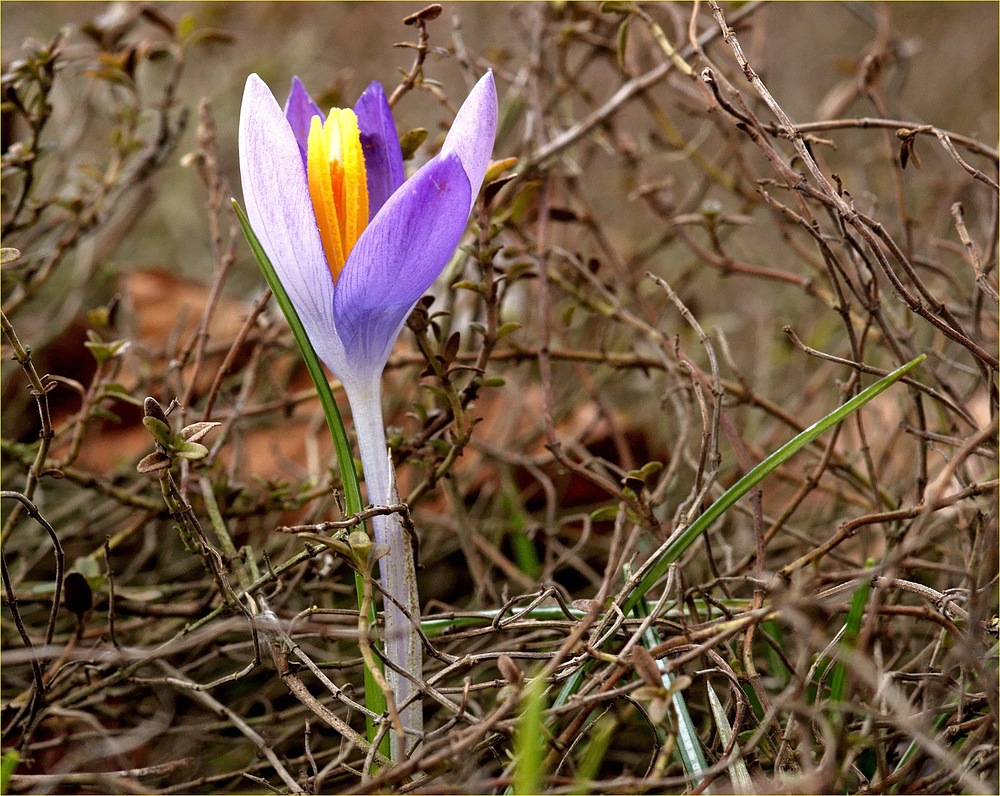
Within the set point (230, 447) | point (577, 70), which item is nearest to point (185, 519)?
point (230, 447)

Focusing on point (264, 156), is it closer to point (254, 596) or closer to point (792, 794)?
point (254, 596)

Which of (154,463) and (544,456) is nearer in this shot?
(154,463)

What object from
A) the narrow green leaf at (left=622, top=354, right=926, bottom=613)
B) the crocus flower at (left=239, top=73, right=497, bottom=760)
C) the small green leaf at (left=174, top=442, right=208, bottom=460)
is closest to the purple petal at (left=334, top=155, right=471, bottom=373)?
the crocus flower at (left=239, top=73, right=497, bottom=760)

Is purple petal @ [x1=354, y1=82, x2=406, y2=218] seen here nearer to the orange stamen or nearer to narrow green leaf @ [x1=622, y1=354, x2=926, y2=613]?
the orange stamen

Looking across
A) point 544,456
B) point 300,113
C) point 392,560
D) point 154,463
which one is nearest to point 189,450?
point 154,463

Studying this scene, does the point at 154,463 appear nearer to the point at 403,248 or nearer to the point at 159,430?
the point at 159,430

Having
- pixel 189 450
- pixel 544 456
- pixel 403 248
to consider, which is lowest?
pixel 544 456
